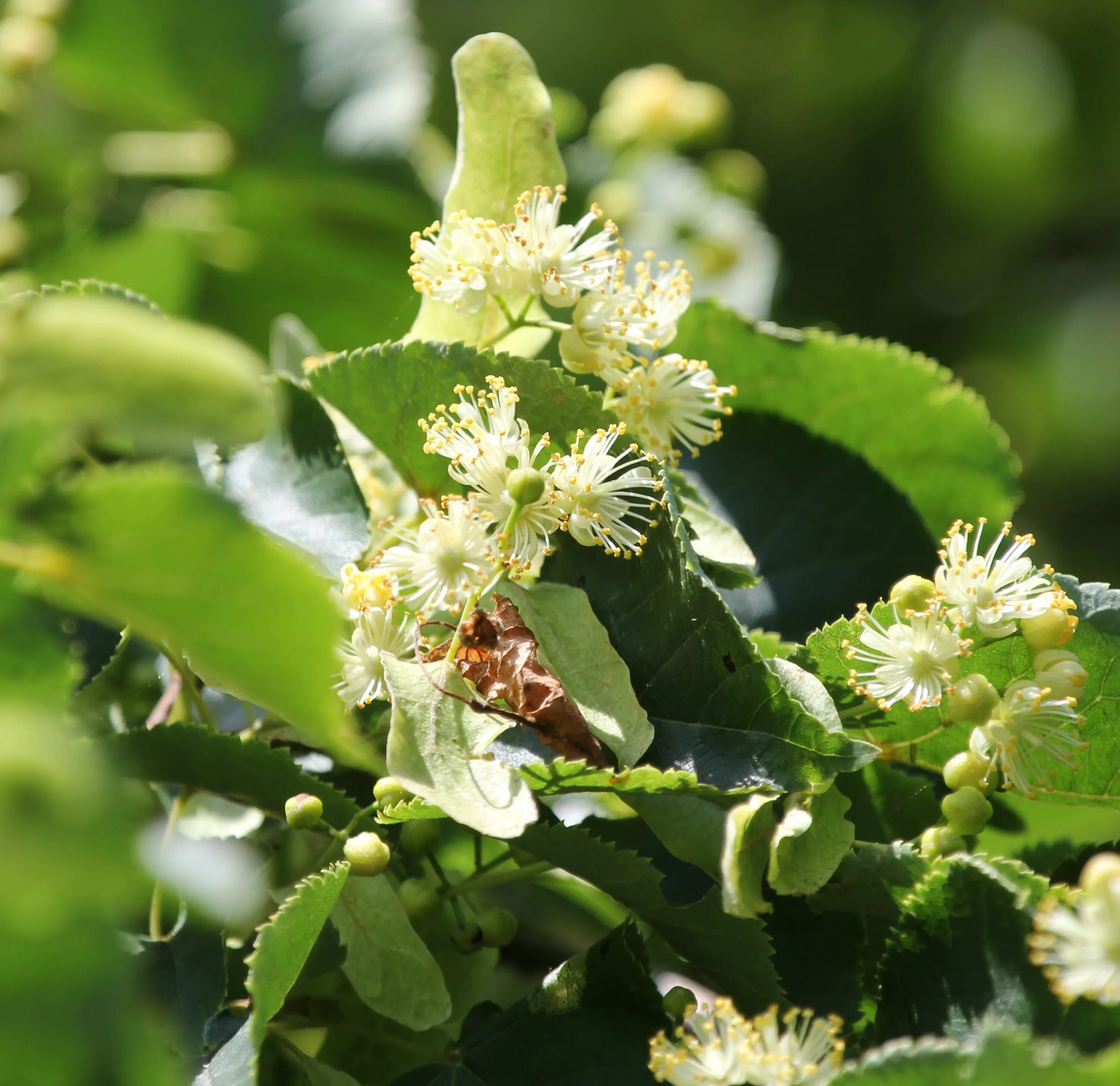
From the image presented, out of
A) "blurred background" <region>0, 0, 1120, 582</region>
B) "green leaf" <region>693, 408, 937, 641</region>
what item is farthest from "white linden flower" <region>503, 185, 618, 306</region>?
"blurred background" <region>0, 0, 1120, 582</region>

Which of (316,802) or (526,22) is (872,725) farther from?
(526,22)

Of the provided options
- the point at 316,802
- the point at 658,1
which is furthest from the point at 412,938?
the point at 658,1

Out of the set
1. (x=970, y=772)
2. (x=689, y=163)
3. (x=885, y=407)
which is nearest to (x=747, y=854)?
(x=970, y=772)

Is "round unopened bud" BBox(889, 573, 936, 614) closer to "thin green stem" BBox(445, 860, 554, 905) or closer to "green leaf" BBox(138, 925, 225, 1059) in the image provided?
"thin green stem" BBox(445, 860, 554, 905)

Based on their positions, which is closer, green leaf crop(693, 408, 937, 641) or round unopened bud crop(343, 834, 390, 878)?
round unopened bud crop(343, 834, 390, 878)

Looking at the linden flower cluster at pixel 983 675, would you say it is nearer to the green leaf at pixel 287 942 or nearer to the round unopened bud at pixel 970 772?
the round unopened bud at pixel 970 772

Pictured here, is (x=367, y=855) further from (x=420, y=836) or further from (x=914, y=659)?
(x=914, y=659)

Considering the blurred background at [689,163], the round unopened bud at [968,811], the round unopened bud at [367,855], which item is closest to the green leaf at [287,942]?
the round unopened bud at [367,855]
